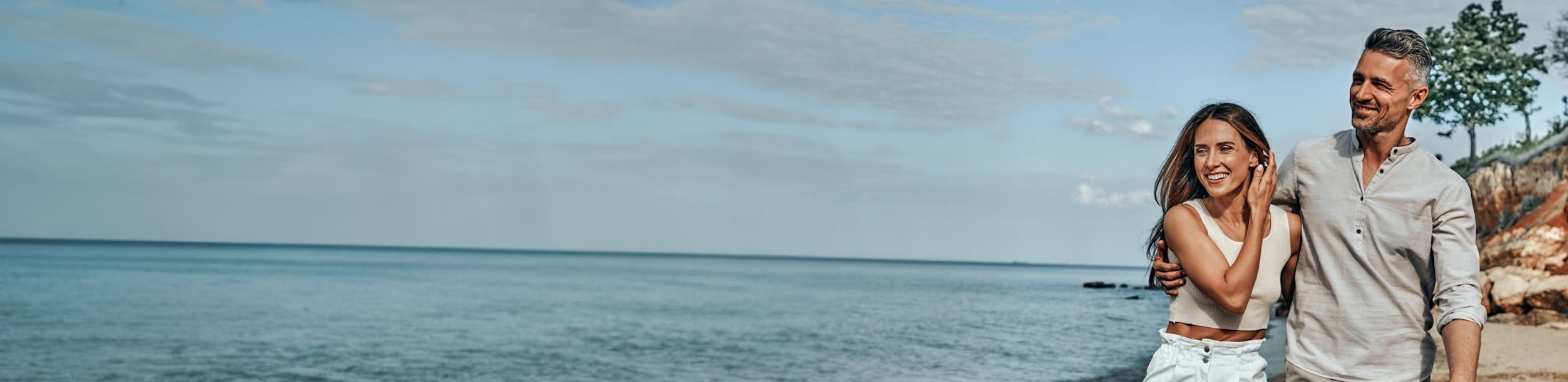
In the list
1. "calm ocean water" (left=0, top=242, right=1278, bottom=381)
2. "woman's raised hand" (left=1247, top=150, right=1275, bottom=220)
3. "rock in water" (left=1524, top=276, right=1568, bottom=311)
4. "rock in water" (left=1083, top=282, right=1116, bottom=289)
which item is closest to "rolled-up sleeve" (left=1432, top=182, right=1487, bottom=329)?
"woman's raised hand" (left=1247, top=150, right=1275, bottom=220)

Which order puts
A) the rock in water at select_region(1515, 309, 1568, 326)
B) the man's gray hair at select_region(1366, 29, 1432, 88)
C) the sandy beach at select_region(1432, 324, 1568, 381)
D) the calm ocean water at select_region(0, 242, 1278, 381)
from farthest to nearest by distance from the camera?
the calm ocean water at select_region(0, 242, 1278, 381) < the rock in water at select_region(1515, 309, 1568, 326) < the sandy beach at select_region(1432, 324, 1568, 381) < the man's gray hair at select_region(1366, 29, 1432, 88)

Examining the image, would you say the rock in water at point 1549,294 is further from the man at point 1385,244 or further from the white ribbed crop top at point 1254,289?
the white ribbed crop top at point 1254,289

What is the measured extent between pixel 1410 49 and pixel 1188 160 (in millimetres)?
769

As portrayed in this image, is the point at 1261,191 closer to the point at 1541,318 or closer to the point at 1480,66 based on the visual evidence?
the point at 1541,318

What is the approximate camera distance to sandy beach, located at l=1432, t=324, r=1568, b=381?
11.5m

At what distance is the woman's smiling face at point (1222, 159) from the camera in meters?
3.46

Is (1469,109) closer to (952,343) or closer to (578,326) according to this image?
(952,343)

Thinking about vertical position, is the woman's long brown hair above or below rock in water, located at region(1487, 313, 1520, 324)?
above

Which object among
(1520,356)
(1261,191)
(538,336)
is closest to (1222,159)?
(1261,191)

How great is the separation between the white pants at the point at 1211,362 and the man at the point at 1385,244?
0.21 metres

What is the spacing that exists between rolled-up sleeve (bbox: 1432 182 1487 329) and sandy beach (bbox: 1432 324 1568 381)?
818 centimetres

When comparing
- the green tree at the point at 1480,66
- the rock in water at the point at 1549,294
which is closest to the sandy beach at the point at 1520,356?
the rock in water at the point at 1549,294

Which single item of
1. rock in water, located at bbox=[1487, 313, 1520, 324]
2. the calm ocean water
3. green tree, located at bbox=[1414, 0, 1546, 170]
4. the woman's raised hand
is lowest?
the calm ocean water

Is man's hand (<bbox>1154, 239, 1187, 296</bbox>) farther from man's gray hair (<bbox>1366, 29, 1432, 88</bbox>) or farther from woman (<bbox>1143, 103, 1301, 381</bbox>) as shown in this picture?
man's gray hair (<bbox>1366, 29, 1432, 88</bbox>)
